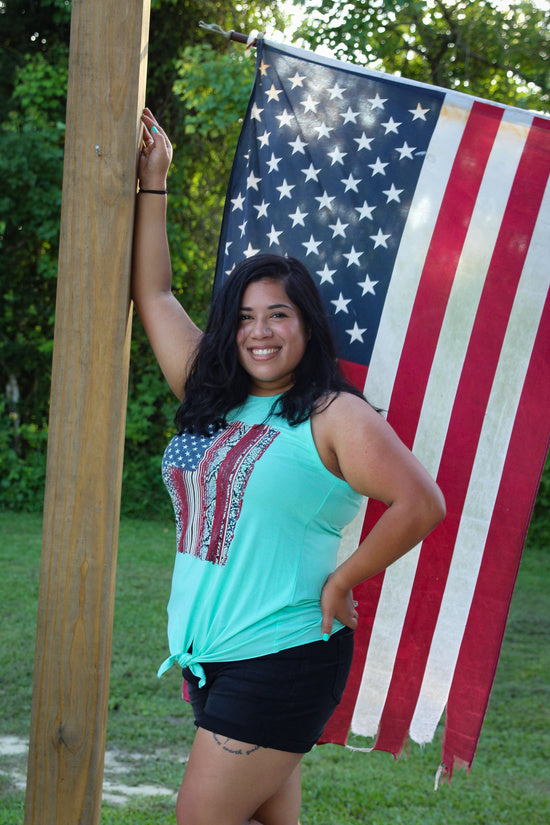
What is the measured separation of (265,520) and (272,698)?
38 centimetres

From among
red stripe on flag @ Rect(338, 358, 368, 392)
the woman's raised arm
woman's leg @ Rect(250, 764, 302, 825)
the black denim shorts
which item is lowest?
woman's leg @ Rect(250, 764, 302, 825)

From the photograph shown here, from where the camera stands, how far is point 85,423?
1.97 m

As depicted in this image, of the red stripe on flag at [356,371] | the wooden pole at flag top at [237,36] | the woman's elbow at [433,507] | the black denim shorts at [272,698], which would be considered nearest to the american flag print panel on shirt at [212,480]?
the black denim shorts at [272,698]

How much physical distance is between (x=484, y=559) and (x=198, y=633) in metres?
1.07

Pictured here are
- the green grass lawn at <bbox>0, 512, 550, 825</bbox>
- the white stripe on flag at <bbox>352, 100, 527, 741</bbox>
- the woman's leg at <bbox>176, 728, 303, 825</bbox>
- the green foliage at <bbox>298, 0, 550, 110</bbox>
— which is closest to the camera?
the woman's leg at <bbox>176, 728, 303, 825</bbox>

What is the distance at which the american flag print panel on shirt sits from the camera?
1.99m

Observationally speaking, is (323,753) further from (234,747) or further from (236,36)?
(236,36)

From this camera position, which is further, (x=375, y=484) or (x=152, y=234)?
(x=152, y=234)

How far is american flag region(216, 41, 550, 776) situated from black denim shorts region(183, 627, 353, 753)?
2.64 feet

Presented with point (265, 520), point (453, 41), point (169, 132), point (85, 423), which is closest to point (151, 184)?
point (85, 423)

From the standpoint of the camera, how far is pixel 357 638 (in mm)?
2811

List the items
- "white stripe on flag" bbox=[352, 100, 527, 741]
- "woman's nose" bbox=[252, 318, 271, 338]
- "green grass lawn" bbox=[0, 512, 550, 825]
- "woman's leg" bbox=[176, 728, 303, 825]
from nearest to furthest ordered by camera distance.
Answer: "woman's leg" bbox=[176, 728, 303, 825] → "woman's nose" bbox=[252, 318, 271, 338] → "white stripe on flag" bbox=[352, 100, 527, 741] → "green grass lawn" bbox=[0, 512, 550, 825]

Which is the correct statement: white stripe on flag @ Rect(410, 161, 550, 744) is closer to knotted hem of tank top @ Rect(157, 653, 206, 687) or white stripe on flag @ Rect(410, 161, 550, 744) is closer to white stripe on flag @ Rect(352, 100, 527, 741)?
white stripe on flag @ Rect(352, 100, 527, 741)

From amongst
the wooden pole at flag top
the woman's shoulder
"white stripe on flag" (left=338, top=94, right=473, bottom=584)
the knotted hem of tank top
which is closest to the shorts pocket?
the knotted hem of tank top
